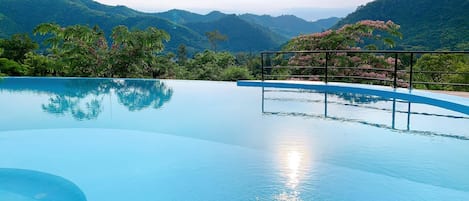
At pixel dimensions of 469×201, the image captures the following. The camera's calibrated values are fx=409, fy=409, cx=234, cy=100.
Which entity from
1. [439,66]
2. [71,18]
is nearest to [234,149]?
[439,66]

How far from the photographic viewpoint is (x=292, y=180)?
2.83 m

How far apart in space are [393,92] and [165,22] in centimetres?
3877

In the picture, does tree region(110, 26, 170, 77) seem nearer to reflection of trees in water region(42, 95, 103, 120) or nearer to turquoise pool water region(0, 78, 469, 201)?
reflection of trees in water region(42, 95, 103, 120)

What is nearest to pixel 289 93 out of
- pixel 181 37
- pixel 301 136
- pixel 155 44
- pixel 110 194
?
pixel 301 136

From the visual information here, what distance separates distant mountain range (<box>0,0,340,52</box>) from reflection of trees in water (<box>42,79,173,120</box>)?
17389 mm

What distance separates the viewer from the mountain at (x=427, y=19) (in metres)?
17.2

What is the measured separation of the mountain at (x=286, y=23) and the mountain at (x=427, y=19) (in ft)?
109

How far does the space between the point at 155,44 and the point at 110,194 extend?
24.5 ft

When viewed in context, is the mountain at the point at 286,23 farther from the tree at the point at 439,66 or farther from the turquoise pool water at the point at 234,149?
the turquoise pool water at the point at 234,149

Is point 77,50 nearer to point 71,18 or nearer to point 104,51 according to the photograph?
point 104,51

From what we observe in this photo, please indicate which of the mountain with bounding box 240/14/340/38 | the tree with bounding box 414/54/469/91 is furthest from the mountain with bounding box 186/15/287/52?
the tree with bounding box 414/54/469/91

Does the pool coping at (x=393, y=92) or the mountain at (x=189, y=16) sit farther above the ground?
the mountain at (x=189, y=16)

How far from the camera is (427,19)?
2052 cm

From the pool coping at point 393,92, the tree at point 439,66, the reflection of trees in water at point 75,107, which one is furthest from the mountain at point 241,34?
the reflection of trees in water at point 75,107
